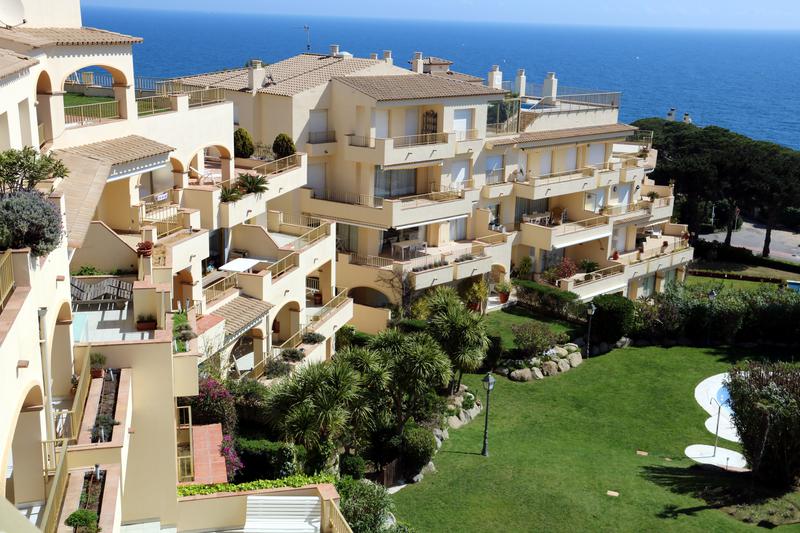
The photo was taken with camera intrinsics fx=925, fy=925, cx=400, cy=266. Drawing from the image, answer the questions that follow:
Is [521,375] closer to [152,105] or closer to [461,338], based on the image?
[461,338]

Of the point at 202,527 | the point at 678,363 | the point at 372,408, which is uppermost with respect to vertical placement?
the point at 202,527

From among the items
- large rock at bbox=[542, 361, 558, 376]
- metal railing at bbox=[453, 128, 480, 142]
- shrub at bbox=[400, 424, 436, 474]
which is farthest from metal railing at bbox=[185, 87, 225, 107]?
large rock at bbox=[542, 361, 558, 376]

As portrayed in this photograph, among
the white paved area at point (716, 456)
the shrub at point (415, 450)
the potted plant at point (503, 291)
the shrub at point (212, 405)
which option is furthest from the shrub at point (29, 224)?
the potted plant at point (503, 291)

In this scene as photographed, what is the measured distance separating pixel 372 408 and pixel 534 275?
23.9 meters

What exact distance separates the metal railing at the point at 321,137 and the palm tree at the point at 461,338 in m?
13.4

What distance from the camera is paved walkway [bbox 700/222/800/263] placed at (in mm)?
72938

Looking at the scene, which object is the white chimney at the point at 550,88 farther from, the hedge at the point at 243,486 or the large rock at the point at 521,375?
the hedge at the point at 243,486

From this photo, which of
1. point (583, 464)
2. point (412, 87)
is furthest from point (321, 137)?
point (583, 464)

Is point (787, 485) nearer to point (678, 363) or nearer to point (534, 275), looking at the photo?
point (678, 363)

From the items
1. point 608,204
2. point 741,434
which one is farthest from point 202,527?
point 608,204

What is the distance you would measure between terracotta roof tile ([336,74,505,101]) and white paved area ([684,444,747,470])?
2073 cm

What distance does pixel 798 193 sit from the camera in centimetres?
6581

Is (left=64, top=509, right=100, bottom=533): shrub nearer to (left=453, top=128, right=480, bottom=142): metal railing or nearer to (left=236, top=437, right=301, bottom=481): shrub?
(left=236, top=437, right=301, bottom=481): shrub

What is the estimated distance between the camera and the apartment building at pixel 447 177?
44.1 metres
